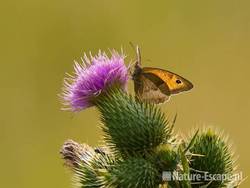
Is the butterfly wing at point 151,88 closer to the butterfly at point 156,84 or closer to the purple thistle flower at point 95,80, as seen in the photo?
the butterfly at point 156,84

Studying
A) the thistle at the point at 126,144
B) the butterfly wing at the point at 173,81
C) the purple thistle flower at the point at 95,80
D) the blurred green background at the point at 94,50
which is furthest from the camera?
the blurred green background at the point at 94,50

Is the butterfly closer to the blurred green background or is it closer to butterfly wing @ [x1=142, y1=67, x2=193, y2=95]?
butterfly wing @ [x1=142, y1=67, x2=193, y2=95]

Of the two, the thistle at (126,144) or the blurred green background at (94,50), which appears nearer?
the thistle at (126,144)

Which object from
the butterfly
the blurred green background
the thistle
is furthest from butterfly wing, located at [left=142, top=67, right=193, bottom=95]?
the blurred green background

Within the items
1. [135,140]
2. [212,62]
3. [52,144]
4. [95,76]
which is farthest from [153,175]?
[212,62]

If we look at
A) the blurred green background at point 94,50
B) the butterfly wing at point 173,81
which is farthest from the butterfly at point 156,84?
the blurred green background at point 94,50
